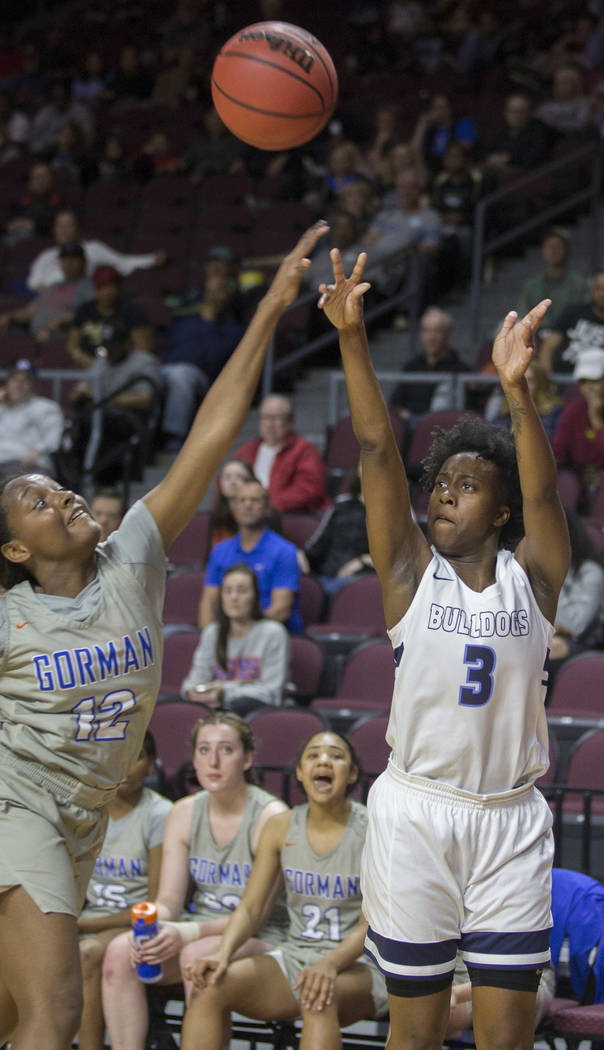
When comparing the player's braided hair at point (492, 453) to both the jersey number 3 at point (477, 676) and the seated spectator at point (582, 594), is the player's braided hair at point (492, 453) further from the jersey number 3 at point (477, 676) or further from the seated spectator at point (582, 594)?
the seated spectator at point (582, 594)

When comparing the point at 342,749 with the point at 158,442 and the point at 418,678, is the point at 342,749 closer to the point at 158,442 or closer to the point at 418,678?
the point at 418,678

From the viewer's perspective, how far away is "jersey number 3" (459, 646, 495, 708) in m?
3.02

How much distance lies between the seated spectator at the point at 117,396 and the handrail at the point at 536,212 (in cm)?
235

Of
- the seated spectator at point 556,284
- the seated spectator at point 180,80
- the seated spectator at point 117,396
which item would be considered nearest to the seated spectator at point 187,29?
the seated spectator at point 180,80

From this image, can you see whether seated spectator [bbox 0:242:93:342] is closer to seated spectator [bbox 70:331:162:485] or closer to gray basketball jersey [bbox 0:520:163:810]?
seated spectator [bbox 70:331:162:485]

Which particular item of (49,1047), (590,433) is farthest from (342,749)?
(590,433)

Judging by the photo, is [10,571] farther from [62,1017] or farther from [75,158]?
[75,158]

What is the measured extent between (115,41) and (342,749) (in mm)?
13466

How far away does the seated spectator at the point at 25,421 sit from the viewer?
8.71m

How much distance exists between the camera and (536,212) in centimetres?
1089

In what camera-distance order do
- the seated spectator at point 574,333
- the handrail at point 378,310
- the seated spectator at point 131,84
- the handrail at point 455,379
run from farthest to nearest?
1. the seated spectator at point 131,84
2. the handrail at point 378,310
3. the handrail at point 455,379
4. the seated spectator at point 574,333

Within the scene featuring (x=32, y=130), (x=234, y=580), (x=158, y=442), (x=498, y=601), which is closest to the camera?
(x=498, y=601)

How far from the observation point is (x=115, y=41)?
1605 centimetres

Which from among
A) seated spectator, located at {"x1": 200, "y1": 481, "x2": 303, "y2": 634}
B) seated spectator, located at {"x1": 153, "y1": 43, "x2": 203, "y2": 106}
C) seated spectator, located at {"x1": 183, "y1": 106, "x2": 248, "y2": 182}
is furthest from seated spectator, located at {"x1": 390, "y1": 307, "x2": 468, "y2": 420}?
seated spectator, located at {"x1": 153, "y1": 43, "x2": 203, "y2": 106}
